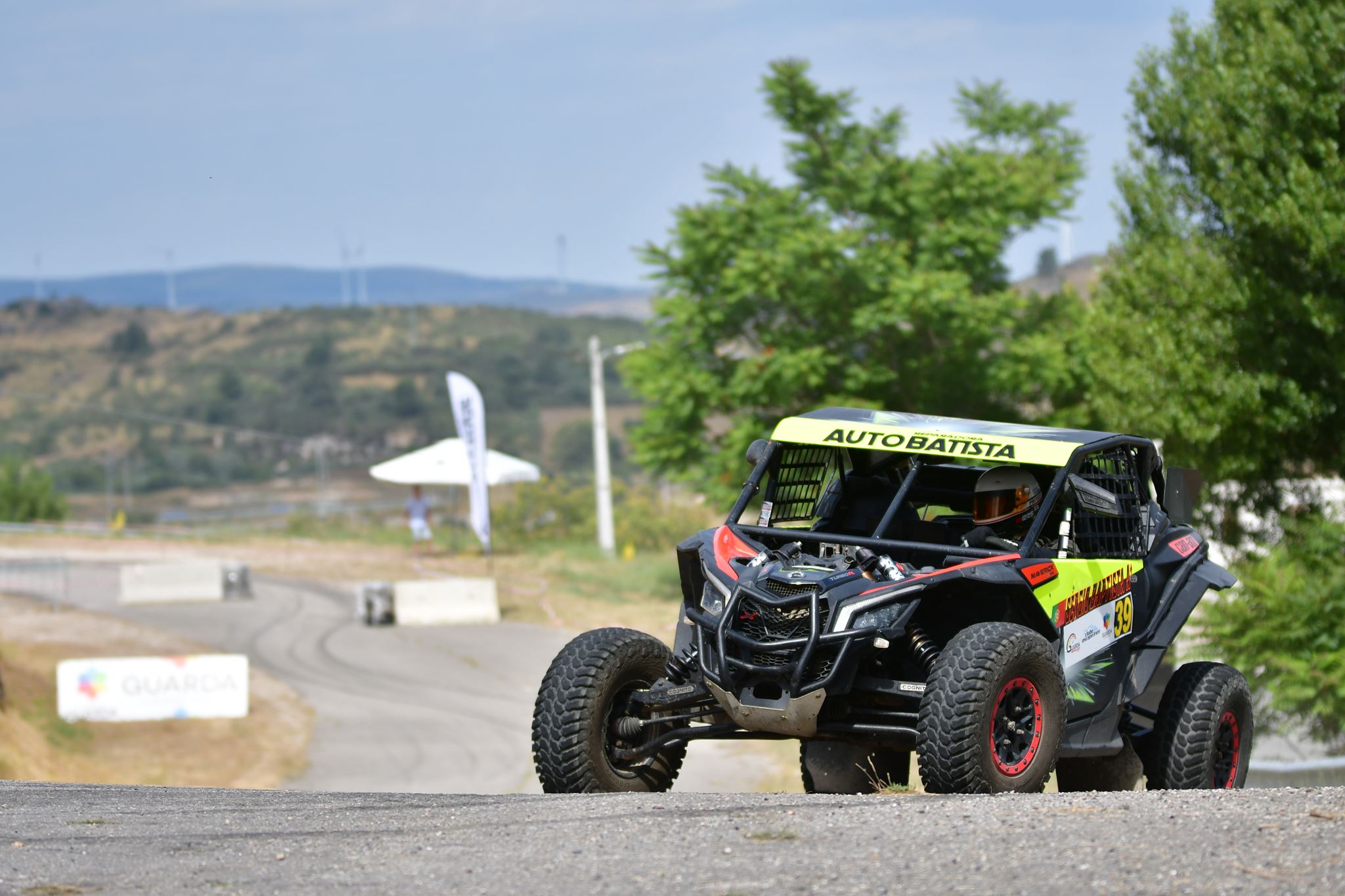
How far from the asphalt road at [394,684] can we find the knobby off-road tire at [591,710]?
33.0 feet

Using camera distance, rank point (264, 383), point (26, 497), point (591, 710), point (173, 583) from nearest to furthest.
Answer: point (591, 710) < point (173, 583) < point (26, 497) < point (264, 383)

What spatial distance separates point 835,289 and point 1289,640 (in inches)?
642

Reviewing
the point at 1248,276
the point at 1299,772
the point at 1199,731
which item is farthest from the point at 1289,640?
the point at 1199,731

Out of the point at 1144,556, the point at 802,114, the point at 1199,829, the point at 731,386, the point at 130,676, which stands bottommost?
the point at 130,676

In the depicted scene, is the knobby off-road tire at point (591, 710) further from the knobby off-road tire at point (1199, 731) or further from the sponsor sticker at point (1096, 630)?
the knobby off-road tire at point (1199, 731)

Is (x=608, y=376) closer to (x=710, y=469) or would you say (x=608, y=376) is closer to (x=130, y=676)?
(x=710, y=469)

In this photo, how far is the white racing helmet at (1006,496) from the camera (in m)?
8.12

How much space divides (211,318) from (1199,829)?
567 feet

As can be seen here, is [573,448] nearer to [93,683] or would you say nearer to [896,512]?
[93,683]

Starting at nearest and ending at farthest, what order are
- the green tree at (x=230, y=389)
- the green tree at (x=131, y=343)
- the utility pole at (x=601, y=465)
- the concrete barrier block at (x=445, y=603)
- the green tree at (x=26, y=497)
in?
1. the concrete barrier block at (x=445, y=603)
2. the utility pole at (x=601, y=465)
3. the green tree at (x=26, y=497)
4. the green tree at (x=230, y=389)
5. the green tree at (x=131, y=343)

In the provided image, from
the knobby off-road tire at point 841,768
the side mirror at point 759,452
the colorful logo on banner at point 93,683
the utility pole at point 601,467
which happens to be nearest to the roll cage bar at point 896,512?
the side mirror at point 759,452

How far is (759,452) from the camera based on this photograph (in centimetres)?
823

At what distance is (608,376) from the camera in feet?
530

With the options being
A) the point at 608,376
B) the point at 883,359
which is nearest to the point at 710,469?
the point at 883,359
